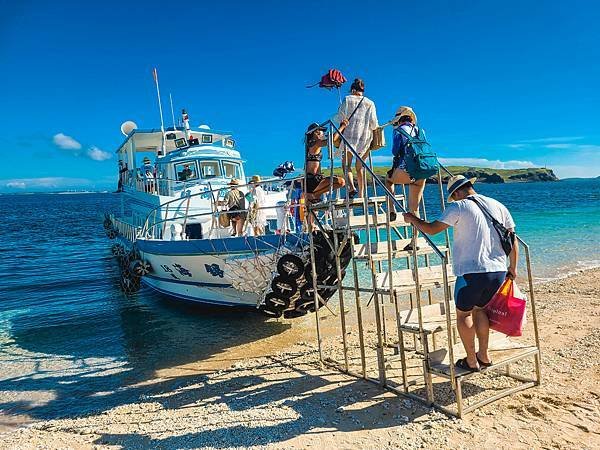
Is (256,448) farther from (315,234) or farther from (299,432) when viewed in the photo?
(315,234)

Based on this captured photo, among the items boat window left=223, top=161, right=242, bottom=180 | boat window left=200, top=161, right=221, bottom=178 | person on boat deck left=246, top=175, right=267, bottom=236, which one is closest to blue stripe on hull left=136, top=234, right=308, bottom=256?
person on boat deck left=246, top=175, right=267, bottom=236

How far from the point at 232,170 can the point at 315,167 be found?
8011 millimetres

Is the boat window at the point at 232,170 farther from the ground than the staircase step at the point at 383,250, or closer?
farther from the ground

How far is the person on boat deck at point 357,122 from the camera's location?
7.74 m

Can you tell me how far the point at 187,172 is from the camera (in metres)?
14.8

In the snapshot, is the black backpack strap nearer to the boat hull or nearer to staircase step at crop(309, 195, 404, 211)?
staircase step at crop(309, 195, 404, 211)

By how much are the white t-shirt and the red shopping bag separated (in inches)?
15.7

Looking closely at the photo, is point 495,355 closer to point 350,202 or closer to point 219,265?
point 350,202

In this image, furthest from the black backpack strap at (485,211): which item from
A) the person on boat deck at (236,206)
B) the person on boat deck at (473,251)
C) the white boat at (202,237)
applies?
the person on boat deck at (236,206)

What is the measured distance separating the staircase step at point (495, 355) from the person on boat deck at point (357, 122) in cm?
296

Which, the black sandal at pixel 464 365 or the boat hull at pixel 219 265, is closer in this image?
the black sandal at pixel 464 365

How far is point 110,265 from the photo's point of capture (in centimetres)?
2584

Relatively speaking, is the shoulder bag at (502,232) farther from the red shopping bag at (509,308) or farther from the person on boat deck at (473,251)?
the red shopping bag at (509,308)

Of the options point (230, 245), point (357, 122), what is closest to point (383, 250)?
point (357, 122)
